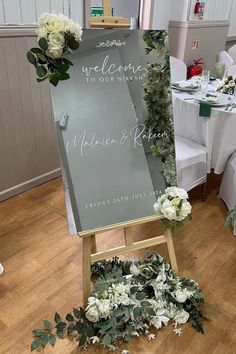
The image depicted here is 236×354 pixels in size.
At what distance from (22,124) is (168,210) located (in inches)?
60.5

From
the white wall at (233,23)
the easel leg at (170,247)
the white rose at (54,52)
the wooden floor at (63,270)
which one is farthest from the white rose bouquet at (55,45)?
the white wall at (233,23)

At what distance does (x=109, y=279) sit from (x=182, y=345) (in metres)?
0.47

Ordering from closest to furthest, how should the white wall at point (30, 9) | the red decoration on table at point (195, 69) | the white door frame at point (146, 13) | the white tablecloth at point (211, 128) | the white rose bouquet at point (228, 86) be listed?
1. the white wall at point (30, 9)
2. the white tablecloth at point (211, 128)
3. the white rose bouquet at point (228, 86)
4. the white door frame at point (146, 13)
5. the red decoration on table at point (195, 69)

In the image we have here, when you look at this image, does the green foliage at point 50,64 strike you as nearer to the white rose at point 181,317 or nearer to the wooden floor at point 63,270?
the wooden floor at point 63,270

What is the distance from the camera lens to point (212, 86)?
2.73 m

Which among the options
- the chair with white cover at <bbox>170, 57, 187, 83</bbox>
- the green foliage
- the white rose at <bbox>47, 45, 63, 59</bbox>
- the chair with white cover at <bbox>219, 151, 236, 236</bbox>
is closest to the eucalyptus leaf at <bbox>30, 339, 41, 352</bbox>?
the green foliage

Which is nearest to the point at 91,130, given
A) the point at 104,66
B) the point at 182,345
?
the point at 104,66

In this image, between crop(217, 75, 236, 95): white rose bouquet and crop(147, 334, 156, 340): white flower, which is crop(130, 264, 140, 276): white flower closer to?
crop(147, 334, 156, 340): white flower

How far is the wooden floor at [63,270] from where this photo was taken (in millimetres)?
1474

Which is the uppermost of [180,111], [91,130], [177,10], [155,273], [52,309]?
[177,10]

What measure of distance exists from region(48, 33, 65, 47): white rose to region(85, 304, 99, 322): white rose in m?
1.17

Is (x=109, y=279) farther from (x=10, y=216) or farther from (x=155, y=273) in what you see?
(x=10, y=216)

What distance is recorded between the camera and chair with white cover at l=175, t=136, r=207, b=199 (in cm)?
219

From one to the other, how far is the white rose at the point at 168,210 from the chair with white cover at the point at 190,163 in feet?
2.61
